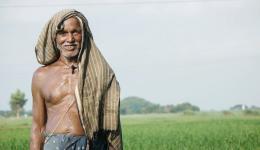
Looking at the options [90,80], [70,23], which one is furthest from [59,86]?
[70,23]

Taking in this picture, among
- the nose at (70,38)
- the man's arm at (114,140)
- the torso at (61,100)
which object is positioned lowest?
the man's arm at (114,140)

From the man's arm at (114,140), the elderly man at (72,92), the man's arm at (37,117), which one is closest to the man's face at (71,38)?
the elderly man at (72,92)

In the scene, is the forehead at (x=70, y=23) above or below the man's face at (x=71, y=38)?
above

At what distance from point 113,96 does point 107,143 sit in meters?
0.19

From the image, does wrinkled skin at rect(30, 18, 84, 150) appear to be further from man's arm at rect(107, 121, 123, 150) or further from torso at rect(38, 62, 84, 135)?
man's arm at rect(107, 121, 123, 150)

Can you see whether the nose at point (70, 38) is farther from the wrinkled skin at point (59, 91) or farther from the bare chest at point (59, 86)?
the bare chest at point (59, 86)

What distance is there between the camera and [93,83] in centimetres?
226

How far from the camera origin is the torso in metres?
2.25

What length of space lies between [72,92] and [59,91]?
0.05m

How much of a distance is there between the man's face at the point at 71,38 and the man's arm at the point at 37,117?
Result: 0.53 feet

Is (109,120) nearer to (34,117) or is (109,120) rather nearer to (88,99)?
(88,99)

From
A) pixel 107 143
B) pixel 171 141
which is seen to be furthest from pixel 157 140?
pixel 107 143

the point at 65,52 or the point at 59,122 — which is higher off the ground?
the point at 65,52

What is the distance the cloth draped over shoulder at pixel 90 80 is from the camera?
2.23 metres
